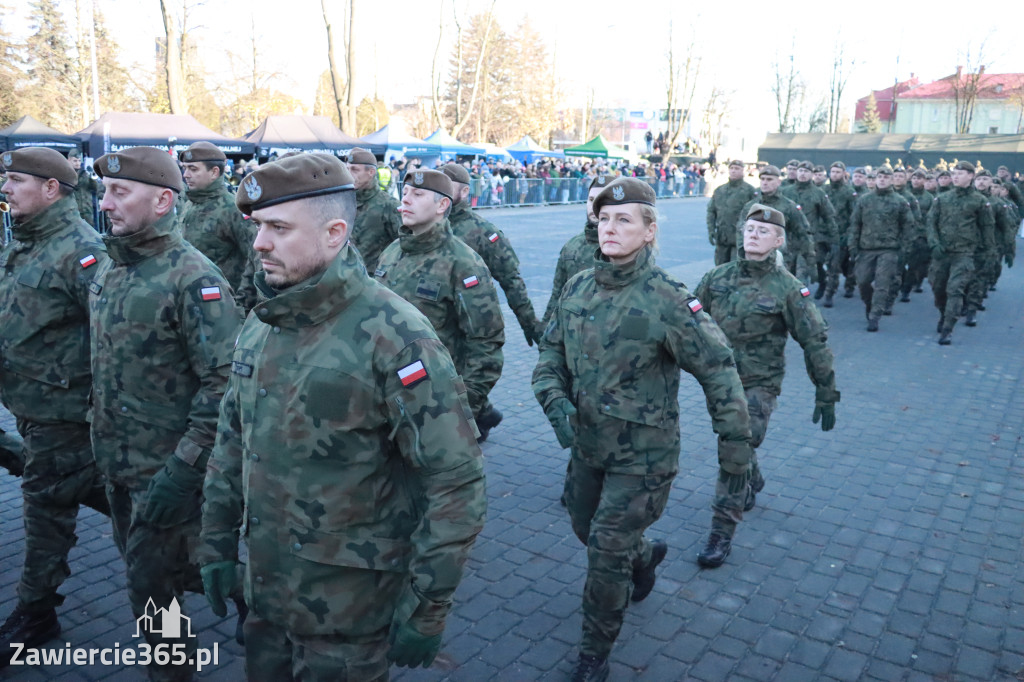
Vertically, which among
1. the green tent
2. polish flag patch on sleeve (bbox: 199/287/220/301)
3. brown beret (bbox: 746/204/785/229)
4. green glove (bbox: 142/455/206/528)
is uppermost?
the green tent

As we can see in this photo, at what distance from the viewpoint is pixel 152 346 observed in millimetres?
3574

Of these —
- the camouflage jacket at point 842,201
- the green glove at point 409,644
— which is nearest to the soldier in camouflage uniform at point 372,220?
the green glove at point 409,644

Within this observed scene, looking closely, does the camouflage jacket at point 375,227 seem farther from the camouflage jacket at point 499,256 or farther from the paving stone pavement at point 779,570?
the paving stone pavement at point 779,570

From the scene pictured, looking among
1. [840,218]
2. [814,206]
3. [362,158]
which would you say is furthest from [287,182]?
[840,218]

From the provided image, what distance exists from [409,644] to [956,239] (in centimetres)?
1245

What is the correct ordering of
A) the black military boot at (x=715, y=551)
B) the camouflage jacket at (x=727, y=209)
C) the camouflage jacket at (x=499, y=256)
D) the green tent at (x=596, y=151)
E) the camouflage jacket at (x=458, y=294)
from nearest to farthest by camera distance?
the black military boot at (x=715, y=551), the camouflage jacket at (x=458, y=294), the camouflage jacket at (x=499, y=256), the camouflage jacket at (x=727, y=209), the green tent at (x=596, y=151)

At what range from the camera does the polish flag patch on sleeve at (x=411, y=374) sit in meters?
2.49

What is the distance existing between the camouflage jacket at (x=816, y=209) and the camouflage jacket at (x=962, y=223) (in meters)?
1.46

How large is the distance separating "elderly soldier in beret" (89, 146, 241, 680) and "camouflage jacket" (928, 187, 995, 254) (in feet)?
38.9

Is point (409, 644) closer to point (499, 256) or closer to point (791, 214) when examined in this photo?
point (499, 256)

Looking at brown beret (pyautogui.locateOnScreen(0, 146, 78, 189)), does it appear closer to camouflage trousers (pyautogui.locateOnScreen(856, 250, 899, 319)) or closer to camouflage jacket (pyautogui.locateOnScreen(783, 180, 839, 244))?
camouflage trousers (pyautogui.locateOnScreen(856, 250, 899, 319))

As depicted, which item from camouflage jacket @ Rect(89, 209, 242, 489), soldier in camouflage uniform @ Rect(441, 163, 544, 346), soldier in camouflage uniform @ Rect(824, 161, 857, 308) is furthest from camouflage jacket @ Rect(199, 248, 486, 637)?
soldier in camouflage uniform @ Rect(824, 161, 857, 308)

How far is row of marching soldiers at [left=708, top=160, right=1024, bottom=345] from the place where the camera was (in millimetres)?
12359

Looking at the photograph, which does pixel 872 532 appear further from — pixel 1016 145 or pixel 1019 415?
pixel 1016 145
